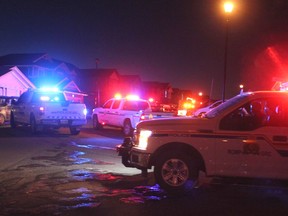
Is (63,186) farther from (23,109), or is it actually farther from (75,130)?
(23,109)

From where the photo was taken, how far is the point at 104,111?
2208cm

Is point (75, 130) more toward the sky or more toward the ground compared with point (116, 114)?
more toward the ground

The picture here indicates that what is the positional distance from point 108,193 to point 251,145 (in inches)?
105

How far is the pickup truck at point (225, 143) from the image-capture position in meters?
7.50

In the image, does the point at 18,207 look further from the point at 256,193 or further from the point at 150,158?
the point at 256,193

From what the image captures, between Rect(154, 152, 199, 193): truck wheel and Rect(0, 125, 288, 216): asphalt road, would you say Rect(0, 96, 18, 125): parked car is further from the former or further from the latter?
Rect(154, 152, 199, 193): truck wheel

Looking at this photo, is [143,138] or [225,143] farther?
[143,138]

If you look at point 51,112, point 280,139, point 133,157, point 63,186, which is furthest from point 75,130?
point 280,139

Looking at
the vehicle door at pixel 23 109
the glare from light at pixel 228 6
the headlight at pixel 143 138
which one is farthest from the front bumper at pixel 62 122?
the headlight at pixel 143 138

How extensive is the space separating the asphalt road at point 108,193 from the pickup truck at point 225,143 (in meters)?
0.30

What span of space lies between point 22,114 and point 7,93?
2117cm

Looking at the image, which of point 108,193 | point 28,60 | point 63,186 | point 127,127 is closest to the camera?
point 108,193

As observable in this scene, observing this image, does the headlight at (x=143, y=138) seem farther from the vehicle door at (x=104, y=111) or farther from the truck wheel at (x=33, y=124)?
the vehicle door at (x=104, y=111)

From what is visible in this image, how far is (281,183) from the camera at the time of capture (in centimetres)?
754
